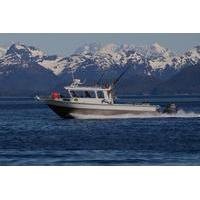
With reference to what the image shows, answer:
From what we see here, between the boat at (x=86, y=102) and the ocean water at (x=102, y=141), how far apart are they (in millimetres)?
501

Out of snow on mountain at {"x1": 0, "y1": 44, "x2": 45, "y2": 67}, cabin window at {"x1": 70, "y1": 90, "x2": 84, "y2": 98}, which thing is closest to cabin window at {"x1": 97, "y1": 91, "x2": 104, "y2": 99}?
cabin window at {"x1": 70, "y1": 90, "x2": 84, "y2": 98}

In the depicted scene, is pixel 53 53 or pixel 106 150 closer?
pixel 106 150

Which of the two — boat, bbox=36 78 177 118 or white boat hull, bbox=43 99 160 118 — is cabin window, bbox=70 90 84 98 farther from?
white boat hull, bbox=43 99 160 118

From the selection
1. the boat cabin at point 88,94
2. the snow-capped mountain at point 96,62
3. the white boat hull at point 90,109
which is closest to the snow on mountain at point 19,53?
the snow-capped mountain at point 96,62

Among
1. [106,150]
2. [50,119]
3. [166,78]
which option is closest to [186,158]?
[106,150]

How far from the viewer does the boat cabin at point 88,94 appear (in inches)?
2532

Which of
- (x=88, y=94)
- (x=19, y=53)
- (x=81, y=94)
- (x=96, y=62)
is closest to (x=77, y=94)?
(x=81, y=94)

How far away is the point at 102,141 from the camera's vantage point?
49906mm

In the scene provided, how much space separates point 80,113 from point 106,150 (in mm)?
19557

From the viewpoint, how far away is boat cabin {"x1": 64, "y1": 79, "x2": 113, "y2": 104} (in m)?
64.3

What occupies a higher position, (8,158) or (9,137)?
(9,137)

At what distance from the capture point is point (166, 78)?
86750 mm
